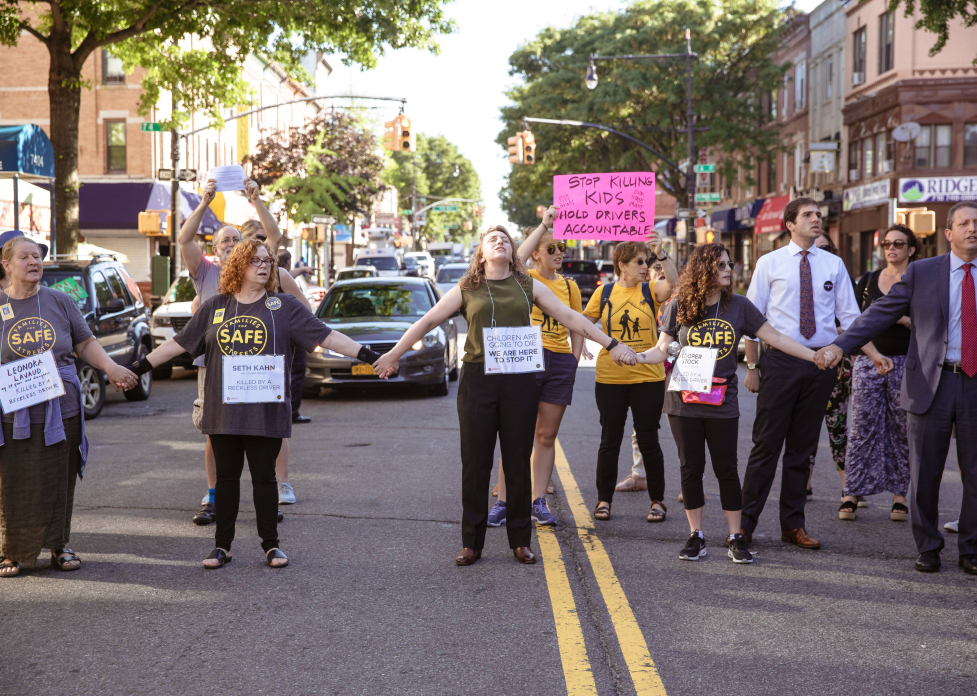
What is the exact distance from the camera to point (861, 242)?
37.4 m

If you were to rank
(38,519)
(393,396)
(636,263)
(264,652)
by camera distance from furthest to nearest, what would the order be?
(393,396) → (636,263) → (38,519) → (264,652)

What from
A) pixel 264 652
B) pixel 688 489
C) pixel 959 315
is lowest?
pixel 264 652

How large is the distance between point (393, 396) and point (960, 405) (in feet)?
30.4

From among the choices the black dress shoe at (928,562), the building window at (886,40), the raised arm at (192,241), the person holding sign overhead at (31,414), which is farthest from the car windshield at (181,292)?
the building window at (886,40)

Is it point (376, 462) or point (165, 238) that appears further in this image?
point (165, 238)

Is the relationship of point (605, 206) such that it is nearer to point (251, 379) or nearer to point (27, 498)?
point (251, 379)

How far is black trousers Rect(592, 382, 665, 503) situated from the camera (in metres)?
7.22

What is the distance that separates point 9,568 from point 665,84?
37121 millimetres

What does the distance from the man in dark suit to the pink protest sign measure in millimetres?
2800

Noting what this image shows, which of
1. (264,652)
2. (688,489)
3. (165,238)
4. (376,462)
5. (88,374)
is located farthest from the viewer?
(165,238)

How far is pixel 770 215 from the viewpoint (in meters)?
43.3

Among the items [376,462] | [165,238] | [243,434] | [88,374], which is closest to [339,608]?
[243,434]

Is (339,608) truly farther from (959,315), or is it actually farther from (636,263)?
(959,315)

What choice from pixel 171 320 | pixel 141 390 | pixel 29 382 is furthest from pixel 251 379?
pixel 171 320
